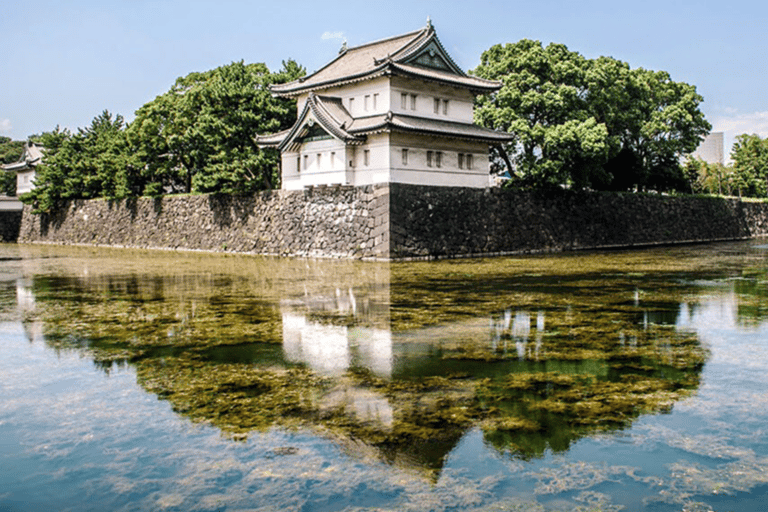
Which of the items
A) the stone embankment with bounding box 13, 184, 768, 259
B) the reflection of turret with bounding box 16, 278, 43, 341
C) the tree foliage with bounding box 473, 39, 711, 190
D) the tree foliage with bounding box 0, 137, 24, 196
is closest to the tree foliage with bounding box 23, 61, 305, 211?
the stone embankment with bounding box 13, 184, 768, 259

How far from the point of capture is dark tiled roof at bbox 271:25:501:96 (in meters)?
27.4

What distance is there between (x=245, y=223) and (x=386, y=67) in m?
11.2

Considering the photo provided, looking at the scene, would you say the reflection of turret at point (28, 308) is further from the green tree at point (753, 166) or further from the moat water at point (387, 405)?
the green tree at point (753, 166)

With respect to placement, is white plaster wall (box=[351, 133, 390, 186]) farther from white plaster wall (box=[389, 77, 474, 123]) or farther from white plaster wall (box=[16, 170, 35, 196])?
white plaster wall (box=[16, 170, 35, 196])

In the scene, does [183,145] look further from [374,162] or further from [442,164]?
[442,164]

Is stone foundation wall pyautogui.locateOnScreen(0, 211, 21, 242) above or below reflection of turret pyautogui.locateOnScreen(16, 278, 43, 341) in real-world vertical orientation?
above

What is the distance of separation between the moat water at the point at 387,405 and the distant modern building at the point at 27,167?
4748 centimetres

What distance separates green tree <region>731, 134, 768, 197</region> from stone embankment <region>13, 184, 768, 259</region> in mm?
15534

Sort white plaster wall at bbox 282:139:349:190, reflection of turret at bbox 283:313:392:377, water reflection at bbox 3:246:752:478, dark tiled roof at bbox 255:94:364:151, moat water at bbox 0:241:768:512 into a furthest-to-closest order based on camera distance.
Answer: white plaster wall at bbox 282:139:349:190 < dark tiled roof at bbox 255:94:364:151 < reflection of turret at bbox 283:313:392:377 < water reflection at bbox 3:246:752:478 < moat water at bbox 0:241:768:512

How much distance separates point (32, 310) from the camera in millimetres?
12570

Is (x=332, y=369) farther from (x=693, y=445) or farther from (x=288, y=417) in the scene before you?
(x=693, y=445)

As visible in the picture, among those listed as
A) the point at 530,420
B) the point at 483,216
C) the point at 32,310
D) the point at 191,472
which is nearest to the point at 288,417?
the point at 191,472

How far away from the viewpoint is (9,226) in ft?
174

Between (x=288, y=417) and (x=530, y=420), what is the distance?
200 centimetres
